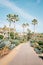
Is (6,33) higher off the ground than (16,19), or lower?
lower

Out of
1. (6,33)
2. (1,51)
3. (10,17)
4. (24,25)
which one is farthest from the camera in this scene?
(24,25)

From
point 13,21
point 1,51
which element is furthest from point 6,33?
point 1,51

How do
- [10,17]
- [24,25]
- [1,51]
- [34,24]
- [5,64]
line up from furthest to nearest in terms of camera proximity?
[24,25], [34,24], [10,17], [1,51], [5,64]

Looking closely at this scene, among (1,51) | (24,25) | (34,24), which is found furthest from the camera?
(24,25)

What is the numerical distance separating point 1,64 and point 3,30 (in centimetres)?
8799

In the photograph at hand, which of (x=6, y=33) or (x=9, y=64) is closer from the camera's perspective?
(x=9, y=64)

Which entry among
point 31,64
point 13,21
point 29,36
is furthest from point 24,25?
point 31,64

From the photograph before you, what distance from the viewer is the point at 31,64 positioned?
20.0 m

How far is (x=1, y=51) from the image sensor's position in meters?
27.8

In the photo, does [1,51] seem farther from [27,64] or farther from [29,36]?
[29,36]

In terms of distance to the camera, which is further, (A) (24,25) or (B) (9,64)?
(A) (24,25)

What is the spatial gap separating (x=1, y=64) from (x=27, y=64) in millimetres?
3144

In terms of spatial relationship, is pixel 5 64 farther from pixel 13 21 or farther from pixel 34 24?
pixel 34 24

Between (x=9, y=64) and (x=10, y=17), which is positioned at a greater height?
(x=10, y=17)
